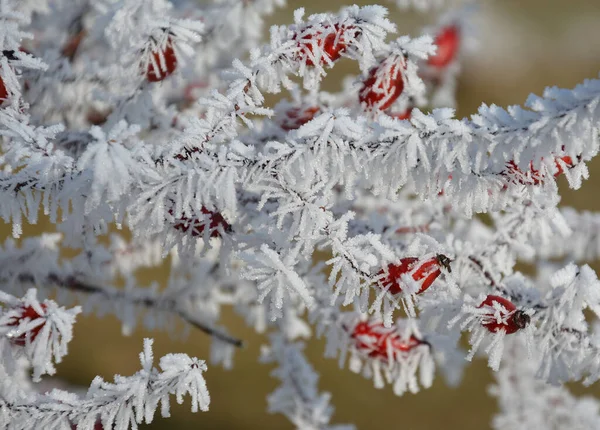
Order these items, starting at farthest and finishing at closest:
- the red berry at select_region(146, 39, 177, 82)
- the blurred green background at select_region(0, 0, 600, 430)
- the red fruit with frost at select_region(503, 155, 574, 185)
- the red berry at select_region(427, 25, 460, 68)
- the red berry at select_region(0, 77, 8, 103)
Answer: the blurred green background at select_region(0, 0, 600, 430)
the red berry at select_region(427, 25, 460, 68)
the red berry at select_region(146, 39, 177, 82)
the red berry at select_region(0, 77, 8, 103)
the red fruit with frost at select_region(503, 155, 574, 185)

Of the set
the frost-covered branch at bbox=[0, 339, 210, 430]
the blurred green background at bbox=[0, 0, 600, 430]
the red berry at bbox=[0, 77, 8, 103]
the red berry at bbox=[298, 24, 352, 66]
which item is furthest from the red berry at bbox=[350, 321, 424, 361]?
the blurred green background at bbox=[0, 0, 600, 430]

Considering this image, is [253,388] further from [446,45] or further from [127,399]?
[127,399]

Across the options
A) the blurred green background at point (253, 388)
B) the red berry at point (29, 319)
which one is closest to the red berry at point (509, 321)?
the red berry at point (29, 319)

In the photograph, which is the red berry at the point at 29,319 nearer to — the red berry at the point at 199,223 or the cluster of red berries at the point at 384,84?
the red berry at the point at 199,223

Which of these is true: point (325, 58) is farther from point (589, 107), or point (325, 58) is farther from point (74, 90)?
point (74, 90)

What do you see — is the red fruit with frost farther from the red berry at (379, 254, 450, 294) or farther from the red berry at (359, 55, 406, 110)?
the red berry at (359, 55, 406, 110)

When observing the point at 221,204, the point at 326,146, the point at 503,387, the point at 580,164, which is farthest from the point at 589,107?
the point at 503,387
